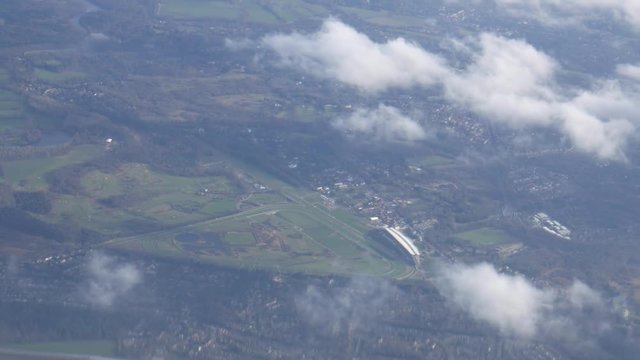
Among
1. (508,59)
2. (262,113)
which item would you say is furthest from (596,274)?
(508,59)

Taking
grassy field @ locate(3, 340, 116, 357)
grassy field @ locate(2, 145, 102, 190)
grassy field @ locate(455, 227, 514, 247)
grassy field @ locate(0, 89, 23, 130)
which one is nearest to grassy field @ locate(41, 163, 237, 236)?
grassy field @ locate(2, 145, 102, 190)

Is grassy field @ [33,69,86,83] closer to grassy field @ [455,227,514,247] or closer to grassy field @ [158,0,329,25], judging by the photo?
grassy field @ [158,0,329,25]

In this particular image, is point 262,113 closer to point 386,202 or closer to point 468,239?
point 386,202

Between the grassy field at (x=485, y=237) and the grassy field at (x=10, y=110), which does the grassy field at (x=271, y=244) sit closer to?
the grassy field at (x=485, y=237)

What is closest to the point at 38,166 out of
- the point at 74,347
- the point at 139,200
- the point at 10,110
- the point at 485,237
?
the point at 139,200

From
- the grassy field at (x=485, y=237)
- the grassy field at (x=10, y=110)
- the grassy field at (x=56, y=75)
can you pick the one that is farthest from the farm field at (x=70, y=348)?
the grassy field at (x=56, y=75)
